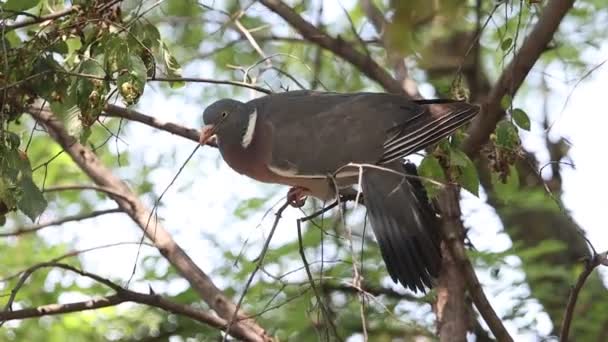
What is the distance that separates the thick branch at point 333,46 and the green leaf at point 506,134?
1.14 meters

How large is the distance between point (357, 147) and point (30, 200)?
104 cm

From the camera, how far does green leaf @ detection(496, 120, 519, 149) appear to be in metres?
2.96

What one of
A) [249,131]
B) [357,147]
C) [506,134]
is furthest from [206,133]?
[506,134]

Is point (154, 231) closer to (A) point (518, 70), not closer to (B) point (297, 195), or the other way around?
(B) point (297, 195)

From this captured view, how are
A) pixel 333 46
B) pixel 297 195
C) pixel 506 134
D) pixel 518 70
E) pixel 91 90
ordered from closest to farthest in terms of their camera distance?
1. pixel 91 90
2. pixel 506 134
3. pixel 297 195
4. pixel 518 70
5. pixel 333 46

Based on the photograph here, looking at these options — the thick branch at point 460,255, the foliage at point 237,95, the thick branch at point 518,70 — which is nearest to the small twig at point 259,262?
the foliage at point 237,95

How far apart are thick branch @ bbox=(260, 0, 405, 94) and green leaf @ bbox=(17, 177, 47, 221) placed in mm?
1644

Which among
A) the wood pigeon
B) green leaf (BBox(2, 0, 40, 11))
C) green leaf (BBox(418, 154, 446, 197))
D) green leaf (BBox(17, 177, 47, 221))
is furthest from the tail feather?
green leaf (BBox(2, 0, 40, 11))

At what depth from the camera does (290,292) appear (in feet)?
13.7

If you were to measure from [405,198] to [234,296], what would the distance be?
5.48 ft

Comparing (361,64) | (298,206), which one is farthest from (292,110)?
(361,64)

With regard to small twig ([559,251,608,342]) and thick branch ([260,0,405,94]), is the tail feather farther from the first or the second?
thick branch ([260,0,405,94])

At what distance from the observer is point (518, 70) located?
3488mm

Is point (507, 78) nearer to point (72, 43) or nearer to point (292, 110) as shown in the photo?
point (292, 110)
